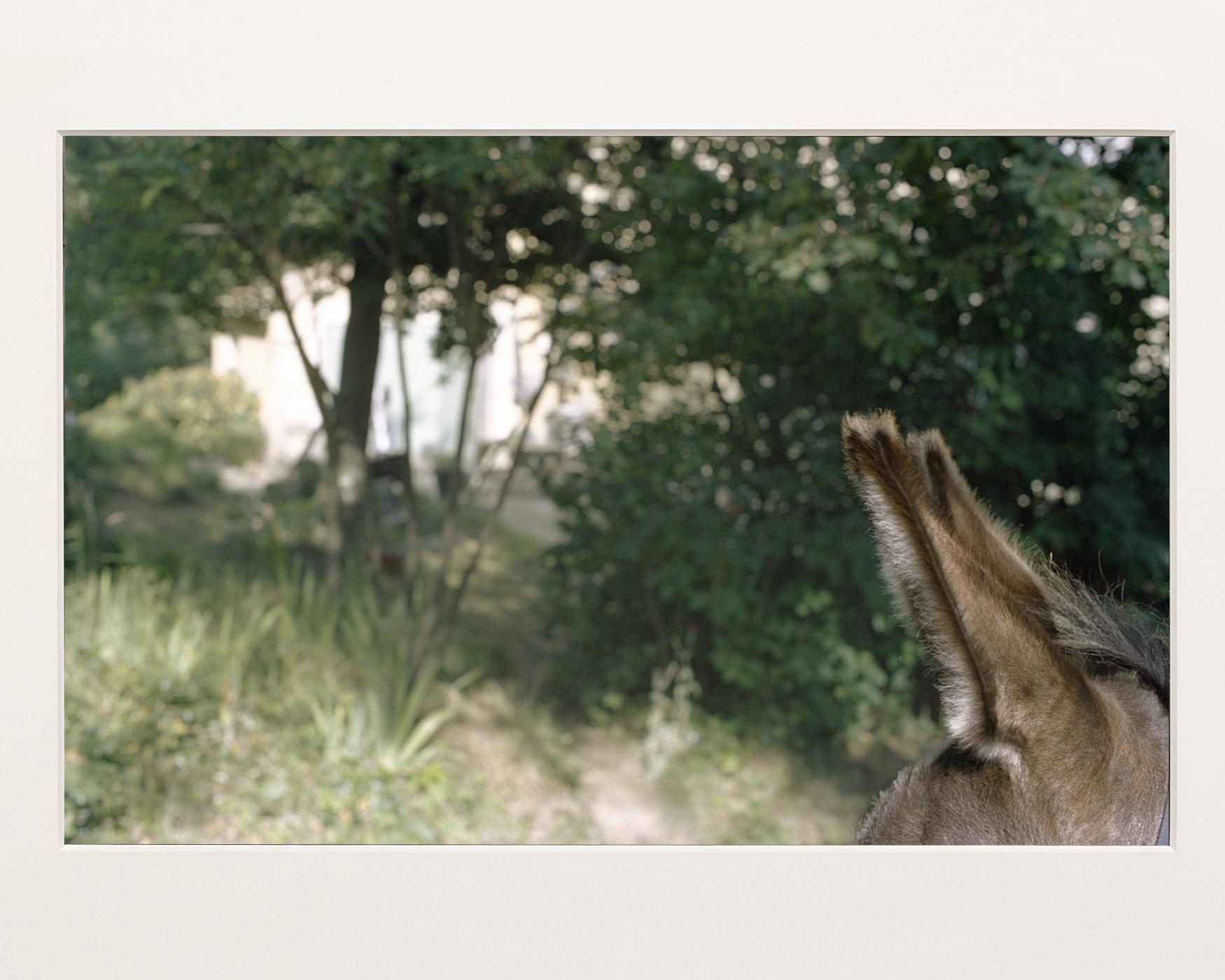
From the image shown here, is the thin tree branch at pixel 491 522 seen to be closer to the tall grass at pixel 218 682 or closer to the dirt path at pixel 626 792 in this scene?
the tall grass at pixel 218 682

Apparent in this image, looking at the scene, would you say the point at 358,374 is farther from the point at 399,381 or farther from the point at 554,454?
the point at 554,454

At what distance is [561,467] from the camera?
512cm

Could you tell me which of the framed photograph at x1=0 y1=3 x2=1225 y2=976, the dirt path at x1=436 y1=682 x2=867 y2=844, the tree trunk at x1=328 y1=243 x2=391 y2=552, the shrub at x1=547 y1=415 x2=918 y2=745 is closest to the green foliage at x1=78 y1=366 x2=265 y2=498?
the framed photograph at x1=0 y1=3 x2=1225 y2=976

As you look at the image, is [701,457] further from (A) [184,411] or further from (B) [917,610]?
(B) [917,610]

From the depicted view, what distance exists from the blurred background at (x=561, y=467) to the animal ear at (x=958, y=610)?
112 inches

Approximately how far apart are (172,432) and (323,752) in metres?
2.47

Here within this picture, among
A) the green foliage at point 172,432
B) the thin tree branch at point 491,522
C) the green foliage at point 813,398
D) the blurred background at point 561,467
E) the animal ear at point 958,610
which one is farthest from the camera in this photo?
the green foliage at point 172,432

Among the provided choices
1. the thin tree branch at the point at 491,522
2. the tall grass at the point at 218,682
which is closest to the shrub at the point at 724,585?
the thin tree branch at the point at 491,522

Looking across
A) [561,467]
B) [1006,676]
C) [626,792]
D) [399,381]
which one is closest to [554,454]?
[561,467]

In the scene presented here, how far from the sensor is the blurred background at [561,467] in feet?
13.9

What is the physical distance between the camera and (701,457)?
4773 millimetres
